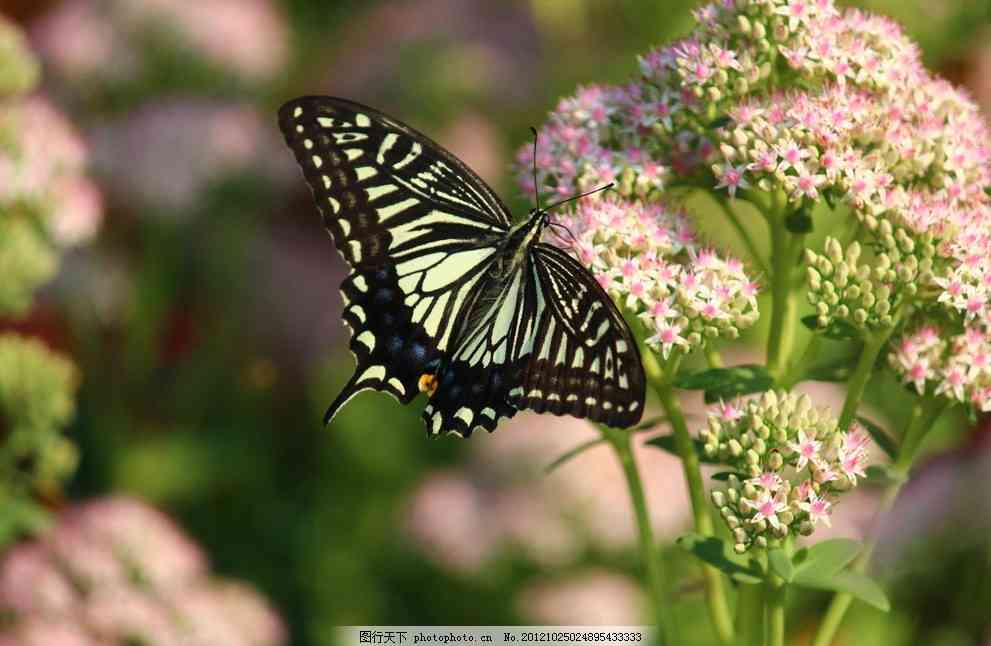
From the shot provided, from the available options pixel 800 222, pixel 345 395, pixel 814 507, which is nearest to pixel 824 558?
pixel 814 507

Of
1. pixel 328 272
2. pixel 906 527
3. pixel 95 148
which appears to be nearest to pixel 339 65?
pixel 328 272

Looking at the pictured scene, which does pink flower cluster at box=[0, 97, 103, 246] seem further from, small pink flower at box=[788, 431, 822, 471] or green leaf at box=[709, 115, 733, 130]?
small pink flower at box=[788, 431, 822, 471]

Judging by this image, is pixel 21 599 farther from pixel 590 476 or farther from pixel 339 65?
pixel 339 65

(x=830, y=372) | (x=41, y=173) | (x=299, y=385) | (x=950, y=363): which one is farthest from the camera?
(x=299, y=385)

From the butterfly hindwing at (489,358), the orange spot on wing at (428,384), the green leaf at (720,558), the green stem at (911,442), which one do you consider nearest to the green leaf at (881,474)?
the green stem at (911,442)

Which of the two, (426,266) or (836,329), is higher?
(426,266)

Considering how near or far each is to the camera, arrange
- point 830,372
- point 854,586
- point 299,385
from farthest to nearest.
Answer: point 299,385
point 830,372
point 854,586

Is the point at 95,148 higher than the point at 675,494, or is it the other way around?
the point at 95,148

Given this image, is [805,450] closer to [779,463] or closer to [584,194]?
[779,463]
